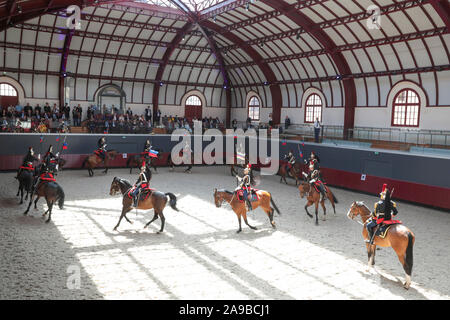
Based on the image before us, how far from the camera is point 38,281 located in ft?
24.5

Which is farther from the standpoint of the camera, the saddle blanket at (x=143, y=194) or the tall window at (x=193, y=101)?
the tall window at (x=193, y=101)

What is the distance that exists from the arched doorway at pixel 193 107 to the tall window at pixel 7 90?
15.0 m

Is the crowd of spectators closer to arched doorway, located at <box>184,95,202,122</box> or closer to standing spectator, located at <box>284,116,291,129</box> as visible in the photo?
arched doorway, located at <box>184,95,202,122</box>

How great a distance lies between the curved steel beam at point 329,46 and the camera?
75.4ft

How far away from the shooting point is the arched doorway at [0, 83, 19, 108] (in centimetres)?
2955

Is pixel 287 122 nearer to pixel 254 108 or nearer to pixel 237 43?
pixel 254 108

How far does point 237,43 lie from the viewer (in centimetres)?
3078

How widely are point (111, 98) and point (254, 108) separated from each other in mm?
13511

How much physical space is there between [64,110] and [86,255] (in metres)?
23.1

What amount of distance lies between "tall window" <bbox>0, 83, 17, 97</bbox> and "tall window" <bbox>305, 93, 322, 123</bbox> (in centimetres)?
2358

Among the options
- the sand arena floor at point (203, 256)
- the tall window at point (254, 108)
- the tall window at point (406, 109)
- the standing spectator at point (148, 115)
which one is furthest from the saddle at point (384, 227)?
the tall window at point (254, 108)

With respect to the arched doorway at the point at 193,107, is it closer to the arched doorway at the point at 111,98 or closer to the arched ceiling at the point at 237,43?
the arched ceiling at the point at 237,43
